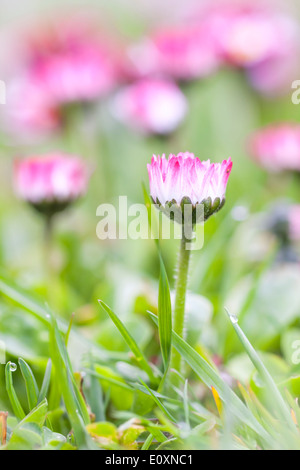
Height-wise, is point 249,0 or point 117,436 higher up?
point 249,0

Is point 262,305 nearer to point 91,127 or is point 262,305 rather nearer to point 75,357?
point 75,357

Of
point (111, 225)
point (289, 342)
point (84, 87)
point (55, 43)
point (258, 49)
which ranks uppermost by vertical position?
point (55, 43)

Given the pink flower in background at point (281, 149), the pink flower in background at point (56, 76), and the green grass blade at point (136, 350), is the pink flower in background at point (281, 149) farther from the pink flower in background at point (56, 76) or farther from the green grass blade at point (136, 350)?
the green grass blade at point (136, 350)

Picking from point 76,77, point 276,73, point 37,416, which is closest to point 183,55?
point 76,77

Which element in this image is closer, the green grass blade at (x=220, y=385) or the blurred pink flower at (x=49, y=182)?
the green grass blade at (x=220, y=385)

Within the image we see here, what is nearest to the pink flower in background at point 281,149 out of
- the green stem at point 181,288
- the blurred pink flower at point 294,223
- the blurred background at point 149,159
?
the blurred background at point 149,159
